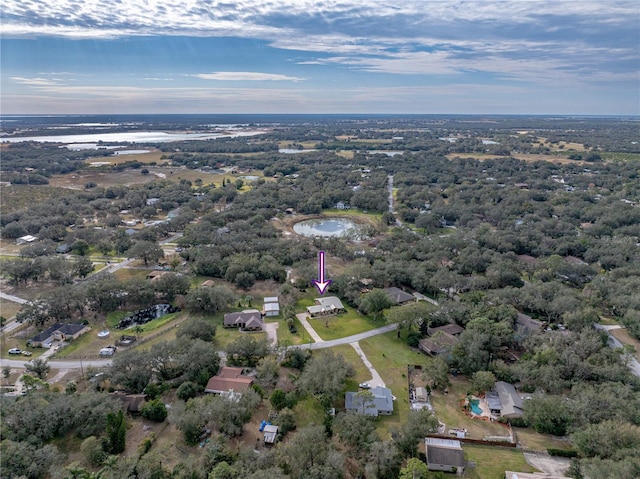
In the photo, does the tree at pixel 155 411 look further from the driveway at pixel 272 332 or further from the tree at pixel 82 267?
the tree at pixel 82 267

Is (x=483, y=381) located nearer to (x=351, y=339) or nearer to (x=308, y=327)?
Answer: (x=351, y=339)

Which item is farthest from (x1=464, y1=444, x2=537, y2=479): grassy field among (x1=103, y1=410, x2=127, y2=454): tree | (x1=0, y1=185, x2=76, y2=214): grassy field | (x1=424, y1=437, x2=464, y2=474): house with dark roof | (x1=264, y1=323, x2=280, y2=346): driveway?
(x1=0, y1=185, x2=76, y2=214): grassy field

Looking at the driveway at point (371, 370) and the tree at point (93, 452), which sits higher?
the tree at point (93, 452)

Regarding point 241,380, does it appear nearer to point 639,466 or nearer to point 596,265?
point 639,466

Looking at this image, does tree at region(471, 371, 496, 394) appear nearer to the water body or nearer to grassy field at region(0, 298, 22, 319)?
the water body

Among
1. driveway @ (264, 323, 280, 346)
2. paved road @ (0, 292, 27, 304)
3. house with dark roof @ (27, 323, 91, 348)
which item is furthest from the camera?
paved road @ (0, 292, 27, 304)

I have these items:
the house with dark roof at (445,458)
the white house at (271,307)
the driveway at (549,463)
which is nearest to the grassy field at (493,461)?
the driveway at (549,463)
